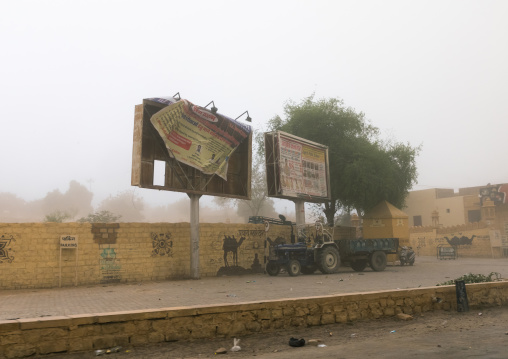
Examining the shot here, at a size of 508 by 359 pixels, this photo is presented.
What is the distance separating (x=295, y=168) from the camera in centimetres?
2495

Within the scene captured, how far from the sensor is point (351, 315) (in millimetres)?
8500

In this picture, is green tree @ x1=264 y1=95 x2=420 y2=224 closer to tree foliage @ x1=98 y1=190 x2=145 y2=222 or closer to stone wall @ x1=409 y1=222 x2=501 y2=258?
stone wall @ x1=409 y1=222 x2=501 y2=258

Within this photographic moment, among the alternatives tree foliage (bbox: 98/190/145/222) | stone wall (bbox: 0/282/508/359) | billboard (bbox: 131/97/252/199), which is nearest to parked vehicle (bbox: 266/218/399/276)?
billboard (bbox: 131/97/252/199)

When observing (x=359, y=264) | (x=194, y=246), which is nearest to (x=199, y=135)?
(x=194, y=246)

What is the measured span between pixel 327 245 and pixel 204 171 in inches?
267

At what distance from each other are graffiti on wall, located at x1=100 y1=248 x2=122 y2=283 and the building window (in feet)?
145

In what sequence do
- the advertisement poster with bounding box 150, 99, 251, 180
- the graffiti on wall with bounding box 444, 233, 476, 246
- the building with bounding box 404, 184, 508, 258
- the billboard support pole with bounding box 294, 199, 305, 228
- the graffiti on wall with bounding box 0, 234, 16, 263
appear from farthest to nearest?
the graffiti on wall with bounding box 444, 233, 476, 246 → the building with bounding box 404, 184, 508, 258 → the billboard support pole with bounding box 294, 199, 305, 228 → the advertisement poster with bounding box 150, 99, 251, 180 → the graffiti on wall with bounding box 0, 234, 16, 263

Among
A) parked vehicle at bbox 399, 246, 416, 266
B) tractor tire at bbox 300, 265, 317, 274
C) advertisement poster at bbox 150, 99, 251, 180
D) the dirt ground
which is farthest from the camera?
parked vehicle at bbox 399, 246, 416, 266

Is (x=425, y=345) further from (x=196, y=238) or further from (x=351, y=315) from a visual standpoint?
(x=196, y=238)

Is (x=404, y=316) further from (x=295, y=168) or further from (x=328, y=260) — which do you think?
(x=295, y=168)

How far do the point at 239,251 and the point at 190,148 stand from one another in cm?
567

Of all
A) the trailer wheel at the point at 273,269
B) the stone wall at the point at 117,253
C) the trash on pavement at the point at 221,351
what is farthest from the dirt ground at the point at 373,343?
the trailer wheel at the point at 273,269

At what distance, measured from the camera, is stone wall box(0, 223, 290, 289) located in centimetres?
1656

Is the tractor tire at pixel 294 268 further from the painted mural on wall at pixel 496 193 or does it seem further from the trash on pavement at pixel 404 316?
the painted mural on wall at pixel 496 193
